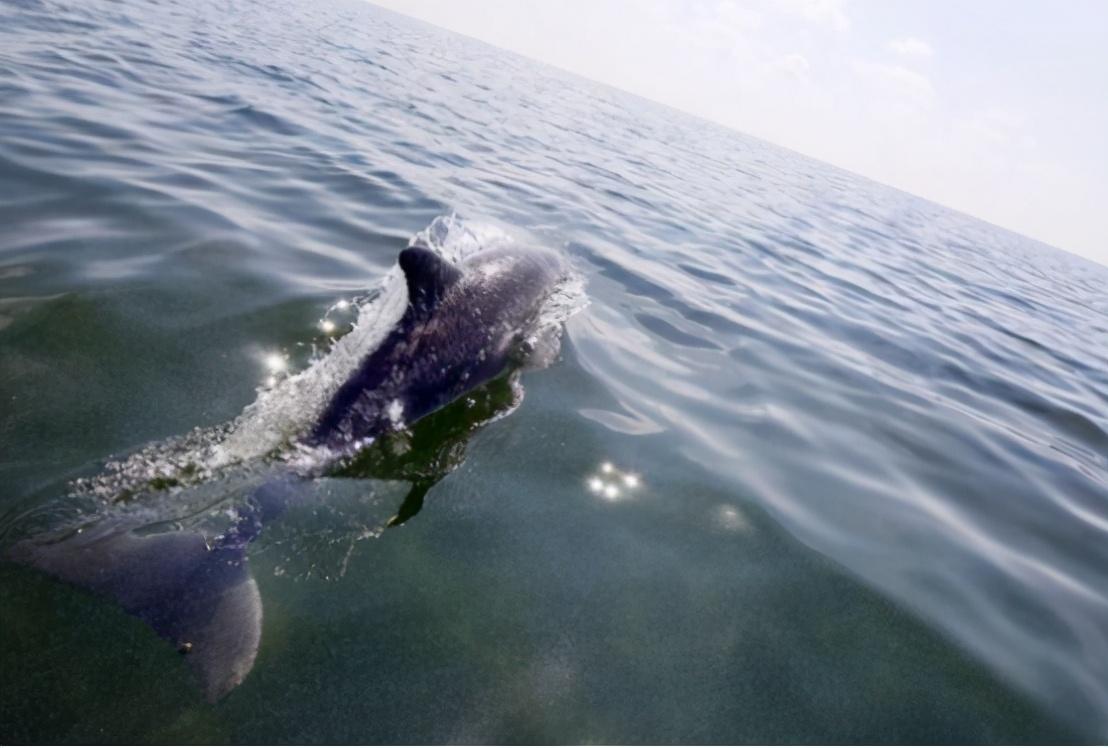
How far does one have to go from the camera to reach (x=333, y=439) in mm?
4152

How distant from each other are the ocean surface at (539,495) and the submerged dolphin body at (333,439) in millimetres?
116

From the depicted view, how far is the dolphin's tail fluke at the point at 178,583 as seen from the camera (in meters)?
2.90

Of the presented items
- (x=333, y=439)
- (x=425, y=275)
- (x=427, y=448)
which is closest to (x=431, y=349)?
(x=425, y=275)

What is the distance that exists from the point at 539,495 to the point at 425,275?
181 centimetres

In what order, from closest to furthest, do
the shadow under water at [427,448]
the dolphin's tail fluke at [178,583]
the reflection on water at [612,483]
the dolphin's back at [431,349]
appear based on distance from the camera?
1. the dolphin's tail fluke at [178,583]
2. the shadow under water at [427,448]
3. the dolphin's back at [431,349]
4. the reflection on water at [612,483]

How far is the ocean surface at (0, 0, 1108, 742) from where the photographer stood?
9.99 ft

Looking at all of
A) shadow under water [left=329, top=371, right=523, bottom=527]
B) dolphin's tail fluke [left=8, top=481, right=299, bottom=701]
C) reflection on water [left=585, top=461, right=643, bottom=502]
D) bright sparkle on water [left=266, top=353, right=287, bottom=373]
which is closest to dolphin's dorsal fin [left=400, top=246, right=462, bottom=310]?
shadow under water [left=329, top=371, right=523, bottom=527]

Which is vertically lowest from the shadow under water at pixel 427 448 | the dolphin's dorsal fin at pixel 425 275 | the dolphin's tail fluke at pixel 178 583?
the dolphin's tail fluke at pixel 178 583

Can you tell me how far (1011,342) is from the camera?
1218cm

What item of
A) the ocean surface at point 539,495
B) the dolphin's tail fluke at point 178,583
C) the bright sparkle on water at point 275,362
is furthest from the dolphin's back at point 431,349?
the dolphin's tail fluke at point 178,583

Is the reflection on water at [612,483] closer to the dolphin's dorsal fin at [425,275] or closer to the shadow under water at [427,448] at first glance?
the shadow under water at [427,448]

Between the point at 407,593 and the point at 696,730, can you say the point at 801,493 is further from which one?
the point at 407,593

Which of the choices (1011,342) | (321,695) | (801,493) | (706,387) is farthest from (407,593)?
(1011,342)

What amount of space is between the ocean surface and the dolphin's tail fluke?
0.27ft
